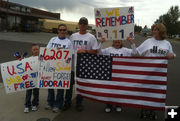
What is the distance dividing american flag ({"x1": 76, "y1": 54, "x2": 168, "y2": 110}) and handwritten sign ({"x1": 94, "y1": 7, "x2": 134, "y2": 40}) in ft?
1.66

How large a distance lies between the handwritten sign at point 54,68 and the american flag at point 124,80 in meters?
0.34

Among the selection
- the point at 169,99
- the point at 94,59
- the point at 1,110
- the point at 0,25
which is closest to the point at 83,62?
the point at 94,59

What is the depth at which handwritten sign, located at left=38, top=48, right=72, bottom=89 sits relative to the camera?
13.2 ft

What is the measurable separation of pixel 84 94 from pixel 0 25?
30.4 metres

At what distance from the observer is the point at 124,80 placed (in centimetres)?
413

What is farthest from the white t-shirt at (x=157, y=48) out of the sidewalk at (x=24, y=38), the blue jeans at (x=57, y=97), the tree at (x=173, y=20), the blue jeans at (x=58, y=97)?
the tree at (x=173, y=20)

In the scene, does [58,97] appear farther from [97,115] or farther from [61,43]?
[61,43]

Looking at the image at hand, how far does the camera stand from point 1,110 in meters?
4.26

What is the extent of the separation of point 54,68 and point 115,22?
1.66m

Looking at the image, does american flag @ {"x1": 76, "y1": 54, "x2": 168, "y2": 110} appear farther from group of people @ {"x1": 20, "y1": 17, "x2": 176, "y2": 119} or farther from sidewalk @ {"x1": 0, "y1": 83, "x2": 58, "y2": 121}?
sidewalk @ {"x1": 0, "y1": 83, "x2": 58, "y2": 121}

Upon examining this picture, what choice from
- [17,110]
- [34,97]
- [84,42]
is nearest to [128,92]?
[84,42]

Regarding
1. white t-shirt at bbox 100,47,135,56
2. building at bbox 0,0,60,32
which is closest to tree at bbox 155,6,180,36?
building at bbox 0,0,60,32

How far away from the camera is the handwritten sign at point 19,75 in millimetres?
4101

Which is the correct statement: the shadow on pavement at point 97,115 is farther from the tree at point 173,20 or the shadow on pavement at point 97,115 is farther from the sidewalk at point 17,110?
the tree at point 173,20
